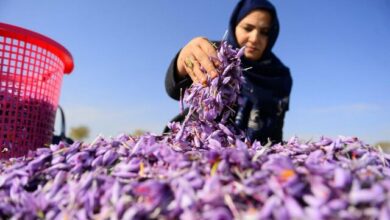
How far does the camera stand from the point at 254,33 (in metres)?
2.51

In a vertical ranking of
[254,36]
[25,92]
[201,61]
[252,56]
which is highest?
[254,36]

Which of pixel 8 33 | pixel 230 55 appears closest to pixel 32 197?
pixel 230 55

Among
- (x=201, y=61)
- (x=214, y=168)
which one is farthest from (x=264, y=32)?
(x=214, y=168)

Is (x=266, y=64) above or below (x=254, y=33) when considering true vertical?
below

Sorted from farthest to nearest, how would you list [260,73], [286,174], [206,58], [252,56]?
[260,73] → [252,56] → [206,58] → [286,174]

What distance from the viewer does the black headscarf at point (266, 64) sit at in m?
2.77

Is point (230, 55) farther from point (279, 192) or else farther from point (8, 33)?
point (8, 33)

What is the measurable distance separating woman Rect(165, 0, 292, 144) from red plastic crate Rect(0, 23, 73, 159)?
70 cm

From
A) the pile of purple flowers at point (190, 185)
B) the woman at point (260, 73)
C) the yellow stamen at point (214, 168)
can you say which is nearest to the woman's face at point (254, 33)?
the woman at point (260, 73)

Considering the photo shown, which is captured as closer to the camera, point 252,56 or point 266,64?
point 252,56

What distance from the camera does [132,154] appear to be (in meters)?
0.63

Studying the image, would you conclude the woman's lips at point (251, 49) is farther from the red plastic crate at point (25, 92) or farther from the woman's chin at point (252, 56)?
the red plastic crate at point (25, 92)

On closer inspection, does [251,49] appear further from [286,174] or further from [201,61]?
[286,174]

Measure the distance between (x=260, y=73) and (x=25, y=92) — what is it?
6.10ft
